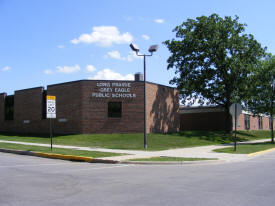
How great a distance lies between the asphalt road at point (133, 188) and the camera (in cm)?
612

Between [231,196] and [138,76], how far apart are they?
2764cm

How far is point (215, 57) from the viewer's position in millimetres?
35312

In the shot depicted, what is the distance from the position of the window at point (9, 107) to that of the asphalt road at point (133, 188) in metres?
28.4

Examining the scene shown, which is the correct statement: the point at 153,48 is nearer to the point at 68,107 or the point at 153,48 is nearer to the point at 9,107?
the point at 68,107

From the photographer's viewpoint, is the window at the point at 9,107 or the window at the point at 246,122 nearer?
the window at the point at 9,107

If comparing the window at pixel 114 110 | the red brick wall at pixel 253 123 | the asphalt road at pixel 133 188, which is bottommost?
the asphalt road at pixel 133 188

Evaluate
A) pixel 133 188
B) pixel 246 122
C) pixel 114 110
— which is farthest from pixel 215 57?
pixel 133 188

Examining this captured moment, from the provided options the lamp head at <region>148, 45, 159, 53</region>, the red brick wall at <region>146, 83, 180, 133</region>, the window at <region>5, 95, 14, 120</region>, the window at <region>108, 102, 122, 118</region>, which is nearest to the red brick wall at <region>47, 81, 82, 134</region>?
the window at <region>108, 102, 122, 118</region>

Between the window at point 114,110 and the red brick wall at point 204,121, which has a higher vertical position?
the window at point 114,110

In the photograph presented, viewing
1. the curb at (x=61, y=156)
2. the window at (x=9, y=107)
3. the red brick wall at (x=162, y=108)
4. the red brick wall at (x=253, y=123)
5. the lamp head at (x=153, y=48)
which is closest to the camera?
the curb at (x=61, y=156)

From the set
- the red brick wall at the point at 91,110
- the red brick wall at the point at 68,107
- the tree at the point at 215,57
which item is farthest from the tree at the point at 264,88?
the red brick wall at the point at 68,107

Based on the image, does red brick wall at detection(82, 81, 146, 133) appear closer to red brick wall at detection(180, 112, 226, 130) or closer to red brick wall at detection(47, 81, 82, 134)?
red brick wall at detection(47, 81, 82, 134)

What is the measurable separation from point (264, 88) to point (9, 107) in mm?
29910

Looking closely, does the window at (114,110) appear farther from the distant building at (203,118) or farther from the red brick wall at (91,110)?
the distant building at (203,118)
